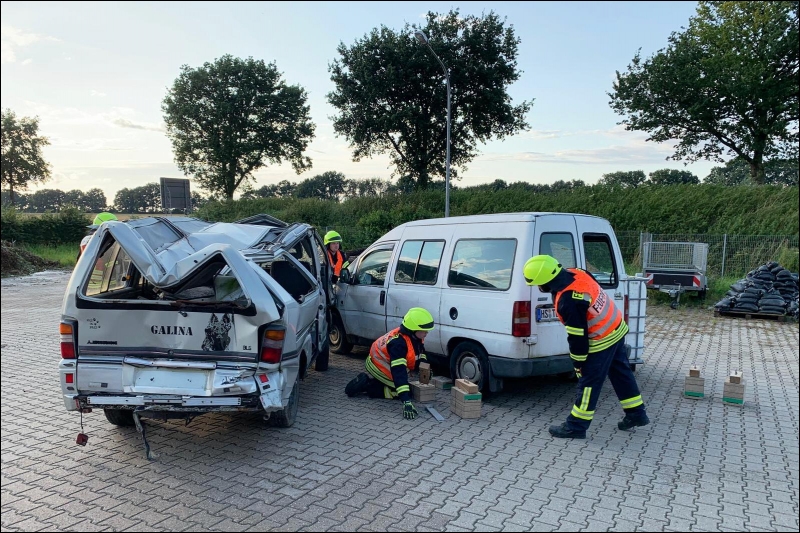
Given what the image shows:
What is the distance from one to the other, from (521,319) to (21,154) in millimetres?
45244

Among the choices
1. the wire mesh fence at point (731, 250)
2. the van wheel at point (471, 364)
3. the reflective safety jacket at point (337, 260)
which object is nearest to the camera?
the van wheel at point (471, 364)

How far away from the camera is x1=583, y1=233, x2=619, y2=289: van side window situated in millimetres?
6285

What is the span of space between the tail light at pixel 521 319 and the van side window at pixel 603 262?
126cm

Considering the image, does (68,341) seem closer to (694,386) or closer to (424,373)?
(424,373)

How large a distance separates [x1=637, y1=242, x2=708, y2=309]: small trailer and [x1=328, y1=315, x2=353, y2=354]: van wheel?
25.2 ft

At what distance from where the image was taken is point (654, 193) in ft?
68.6

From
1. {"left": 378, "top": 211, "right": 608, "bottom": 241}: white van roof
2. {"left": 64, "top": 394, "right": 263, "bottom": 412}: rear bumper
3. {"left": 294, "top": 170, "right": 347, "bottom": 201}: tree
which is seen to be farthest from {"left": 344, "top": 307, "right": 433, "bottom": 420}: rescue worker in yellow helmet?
{"left": 294, "top": 170, "right": 347, "bottom": 201}: tree

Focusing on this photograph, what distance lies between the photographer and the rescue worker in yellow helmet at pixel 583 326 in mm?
4730

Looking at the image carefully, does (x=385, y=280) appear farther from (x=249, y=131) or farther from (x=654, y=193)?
(x=249, y=131)

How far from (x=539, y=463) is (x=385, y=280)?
11.8 feet

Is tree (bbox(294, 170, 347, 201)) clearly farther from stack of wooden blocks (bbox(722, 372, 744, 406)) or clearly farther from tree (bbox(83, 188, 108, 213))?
stack of wooden blocks (bbox(722, 372, 744, 406))

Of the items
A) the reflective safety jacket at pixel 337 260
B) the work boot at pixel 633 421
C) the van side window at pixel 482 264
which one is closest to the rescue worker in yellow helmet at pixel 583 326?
the work boot at pixel 633 421

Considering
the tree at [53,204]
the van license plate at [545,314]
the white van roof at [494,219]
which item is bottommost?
the van license plate at [545,314]

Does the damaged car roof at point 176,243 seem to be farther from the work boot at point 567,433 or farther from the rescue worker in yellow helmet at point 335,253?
the work boot at point 567,433
